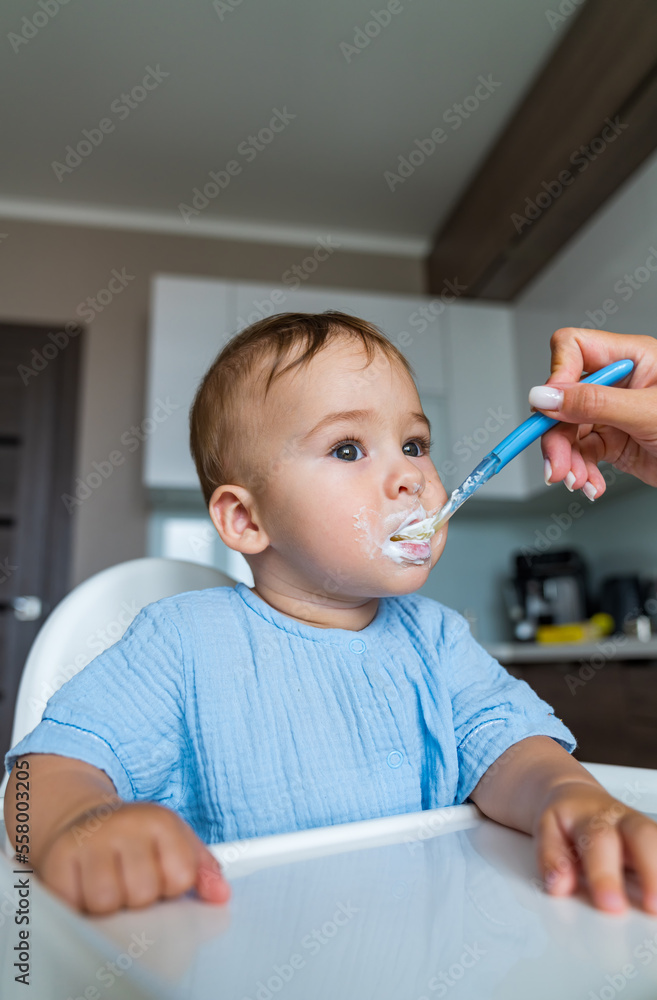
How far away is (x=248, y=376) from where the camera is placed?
86 centimetres

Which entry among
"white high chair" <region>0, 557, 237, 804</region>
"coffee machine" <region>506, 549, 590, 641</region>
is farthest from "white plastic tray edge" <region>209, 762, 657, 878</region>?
"coffee machine" <region>506, 549, 590, 641</region>

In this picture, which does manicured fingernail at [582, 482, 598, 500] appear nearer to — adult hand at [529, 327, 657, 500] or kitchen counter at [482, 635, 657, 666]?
adult hand at [529, 327, 657, 500]

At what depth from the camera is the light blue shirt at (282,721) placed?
65 cm

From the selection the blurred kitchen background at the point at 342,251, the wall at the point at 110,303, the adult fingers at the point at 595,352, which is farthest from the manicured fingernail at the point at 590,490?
the wall at the point at 110,303

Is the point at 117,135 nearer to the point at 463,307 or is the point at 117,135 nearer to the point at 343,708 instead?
the point at 463,307

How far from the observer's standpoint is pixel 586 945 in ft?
1.07

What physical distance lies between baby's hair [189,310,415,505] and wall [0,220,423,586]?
2.31 meters

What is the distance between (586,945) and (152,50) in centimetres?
278

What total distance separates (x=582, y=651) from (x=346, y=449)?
1653mm

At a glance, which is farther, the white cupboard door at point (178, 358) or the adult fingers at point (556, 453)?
the white cupboard door at point (178, 358)
